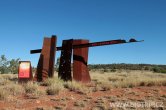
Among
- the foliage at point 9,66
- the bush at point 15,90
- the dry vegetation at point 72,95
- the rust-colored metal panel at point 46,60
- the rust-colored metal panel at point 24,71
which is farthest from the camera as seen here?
the foliage at point 9,66

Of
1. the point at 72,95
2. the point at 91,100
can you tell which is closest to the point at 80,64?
the point at 72,95

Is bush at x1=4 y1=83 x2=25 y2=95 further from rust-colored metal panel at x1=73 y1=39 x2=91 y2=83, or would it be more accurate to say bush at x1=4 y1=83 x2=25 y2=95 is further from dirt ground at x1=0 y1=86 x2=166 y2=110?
rust-colored metal panel at x1=73 y1=39 x2=91 y2=83

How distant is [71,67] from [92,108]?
10.0m

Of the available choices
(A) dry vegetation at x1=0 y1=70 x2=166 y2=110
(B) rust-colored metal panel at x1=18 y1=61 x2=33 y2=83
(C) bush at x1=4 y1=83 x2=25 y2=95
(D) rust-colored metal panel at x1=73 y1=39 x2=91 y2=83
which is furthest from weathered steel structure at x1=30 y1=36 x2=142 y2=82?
(C) bush at x1=4 y1=83 x2=25 y2=95

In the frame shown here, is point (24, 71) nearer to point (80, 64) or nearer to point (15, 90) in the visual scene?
point (80, 64)

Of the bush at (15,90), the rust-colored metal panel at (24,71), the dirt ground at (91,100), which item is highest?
the rust-colored metal panel at (24,71)

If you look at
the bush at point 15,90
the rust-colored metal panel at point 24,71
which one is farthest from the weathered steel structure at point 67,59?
the bush at point 15,90

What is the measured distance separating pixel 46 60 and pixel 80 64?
9.45 ft

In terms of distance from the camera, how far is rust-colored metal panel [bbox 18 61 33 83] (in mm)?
23159

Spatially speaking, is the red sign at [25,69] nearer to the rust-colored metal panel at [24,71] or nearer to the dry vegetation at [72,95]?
the rust-colored metal panel at [24,71]

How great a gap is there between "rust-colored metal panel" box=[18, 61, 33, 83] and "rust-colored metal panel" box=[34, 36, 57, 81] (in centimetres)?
152

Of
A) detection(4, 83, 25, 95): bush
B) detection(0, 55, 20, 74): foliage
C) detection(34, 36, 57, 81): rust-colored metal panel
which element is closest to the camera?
detection(4, 83, 25, 95): bush

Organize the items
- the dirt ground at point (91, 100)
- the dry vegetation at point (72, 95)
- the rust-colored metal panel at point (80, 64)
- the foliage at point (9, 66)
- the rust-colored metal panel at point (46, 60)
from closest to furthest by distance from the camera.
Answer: the dirt ground at point (91, 100)
the dry vegetation at point (72, 95)
the rust-colored metal panel at point (80, 64)
the rust-colored metal panel at point (46, 60)
the foliage at point (9, 66)

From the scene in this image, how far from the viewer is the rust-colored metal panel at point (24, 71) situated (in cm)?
2316
